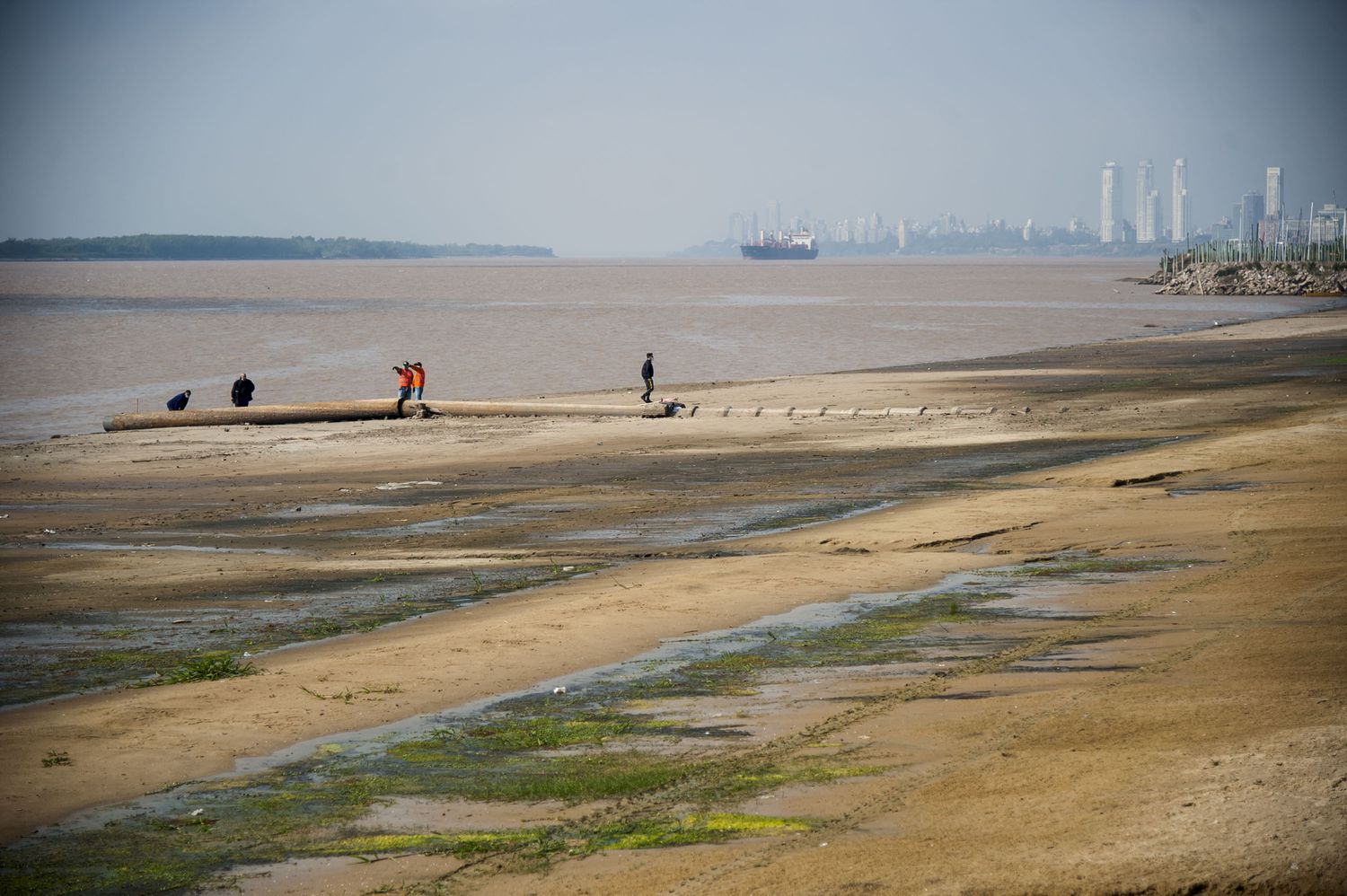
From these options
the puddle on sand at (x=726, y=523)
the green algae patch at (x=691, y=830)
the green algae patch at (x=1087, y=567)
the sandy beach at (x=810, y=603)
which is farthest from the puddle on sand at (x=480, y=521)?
the green algae patch at (x=691, y=830)

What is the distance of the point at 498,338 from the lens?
82.5 meters

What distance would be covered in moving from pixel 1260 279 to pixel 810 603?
112691 mm

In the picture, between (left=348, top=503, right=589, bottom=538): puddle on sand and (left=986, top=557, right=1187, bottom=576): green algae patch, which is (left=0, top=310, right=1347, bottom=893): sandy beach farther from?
(left=986, top=557, right=1187, bottom=576): green algae patch

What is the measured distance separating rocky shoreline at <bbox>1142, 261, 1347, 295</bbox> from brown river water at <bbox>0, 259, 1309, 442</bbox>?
152 inches

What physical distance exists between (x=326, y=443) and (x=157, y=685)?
807 inches

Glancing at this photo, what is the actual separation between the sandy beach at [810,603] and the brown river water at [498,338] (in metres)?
18.2

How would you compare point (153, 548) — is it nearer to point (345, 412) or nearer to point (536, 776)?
point (536, 776)

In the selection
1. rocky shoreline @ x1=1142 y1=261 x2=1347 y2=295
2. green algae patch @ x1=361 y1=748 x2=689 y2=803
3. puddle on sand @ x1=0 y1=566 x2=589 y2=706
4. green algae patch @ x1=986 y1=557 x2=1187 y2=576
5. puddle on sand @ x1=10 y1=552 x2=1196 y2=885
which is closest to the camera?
puddle on sand @ x1=10 y1=552 x2=1196 y2=885

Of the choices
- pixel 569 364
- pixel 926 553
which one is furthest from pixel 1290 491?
pixel 569 364

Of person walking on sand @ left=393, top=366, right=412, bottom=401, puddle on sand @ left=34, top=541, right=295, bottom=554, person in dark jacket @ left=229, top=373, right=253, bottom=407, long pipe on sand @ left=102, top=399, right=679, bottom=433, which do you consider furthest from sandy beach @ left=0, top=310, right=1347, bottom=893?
person in dark jacket @ left=229, top=373, right=253, bottom=407

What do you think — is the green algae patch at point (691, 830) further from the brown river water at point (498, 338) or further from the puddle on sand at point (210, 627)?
the brown river water at point (498, 338)

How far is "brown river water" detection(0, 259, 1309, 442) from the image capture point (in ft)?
176

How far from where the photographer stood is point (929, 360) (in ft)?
194

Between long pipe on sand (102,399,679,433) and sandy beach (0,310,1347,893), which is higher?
long pipe on sand (102,399,679,433)
